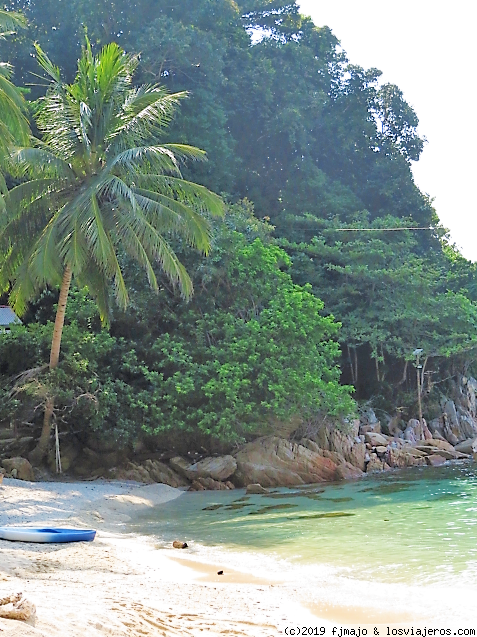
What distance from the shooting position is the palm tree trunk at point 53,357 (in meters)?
16.7

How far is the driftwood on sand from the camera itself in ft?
13.5

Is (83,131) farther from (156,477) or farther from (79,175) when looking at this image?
(156,477)

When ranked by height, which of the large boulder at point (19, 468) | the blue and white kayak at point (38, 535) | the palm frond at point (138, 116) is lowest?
the blue and white kayak at point (38, 535)

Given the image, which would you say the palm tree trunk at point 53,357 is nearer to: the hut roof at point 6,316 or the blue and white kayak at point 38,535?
the hut roof at point 6,316

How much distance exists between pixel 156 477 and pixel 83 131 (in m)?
9.25

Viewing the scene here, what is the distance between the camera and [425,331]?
26734 mm

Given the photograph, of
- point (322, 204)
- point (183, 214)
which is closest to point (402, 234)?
point (322, 204)

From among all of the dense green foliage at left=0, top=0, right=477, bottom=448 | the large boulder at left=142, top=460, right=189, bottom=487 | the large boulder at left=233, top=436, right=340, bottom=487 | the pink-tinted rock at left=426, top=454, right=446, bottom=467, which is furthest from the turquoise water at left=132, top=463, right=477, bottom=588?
the pink-tinted rock at left=426, top=454, right=446, bottom=467

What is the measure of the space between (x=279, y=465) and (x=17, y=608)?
50.5ft

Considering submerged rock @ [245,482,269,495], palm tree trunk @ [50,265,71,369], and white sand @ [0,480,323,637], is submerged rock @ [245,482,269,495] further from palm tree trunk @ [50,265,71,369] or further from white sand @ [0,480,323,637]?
palm tree trunk @ [50,265,71,369]

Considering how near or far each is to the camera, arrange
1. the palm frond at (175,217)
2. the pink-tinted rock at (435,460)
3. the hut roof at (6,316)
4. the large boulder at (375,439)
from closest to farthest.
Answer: the palm frond at (175,217) < the hut roof at (6,316) < the large boulder at (375,439) < the pink-tinted rock at (435,460)

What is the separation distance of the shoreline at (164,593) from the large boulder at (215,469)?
7.56m

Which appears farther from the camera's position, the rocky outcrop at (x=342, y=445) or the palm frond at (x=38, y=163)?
the rocky outcrop at (x=342, y=445)

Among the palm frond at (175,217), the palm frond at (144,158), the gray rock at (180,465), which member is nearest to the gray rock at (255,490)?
the gray rock at (180,465)
